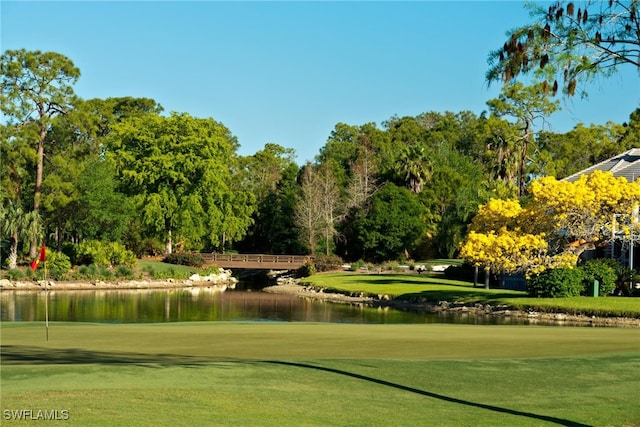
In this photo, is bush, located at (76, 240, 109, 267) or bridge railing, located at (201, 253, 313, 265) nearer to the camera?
bush, located at (76, 240, 109, 267)

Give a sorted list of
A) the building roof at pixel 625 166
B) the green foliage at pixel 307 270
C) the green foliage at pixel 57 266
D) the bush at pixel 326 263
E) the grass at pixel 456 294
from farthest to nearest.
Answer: the bush at pixel 326 263, the green foliage at pixel 307 270, the green foliage at pixel 57 266, the building roof at pixel 625 166, the grass at pixel 456 294

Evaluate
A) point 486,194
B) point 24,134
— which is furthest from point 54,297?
point 486,194

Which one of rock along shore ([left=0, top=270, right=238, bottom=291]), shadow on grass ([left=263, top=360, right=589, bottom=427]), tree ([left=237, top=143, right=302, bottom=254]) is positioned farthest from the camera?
tree ([left=237, top=143, right=302, bottom=254])

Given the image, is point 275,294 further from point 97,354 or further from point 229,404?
point 229,404

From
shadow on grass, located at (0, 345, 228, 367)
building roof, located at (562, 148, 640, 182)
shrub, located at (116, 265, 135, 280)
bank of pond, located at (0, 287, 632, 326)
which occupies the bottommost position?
bank of pond, located at (0, 287, 632, 326)

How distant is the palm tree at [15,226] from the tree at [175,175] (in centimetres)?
1471

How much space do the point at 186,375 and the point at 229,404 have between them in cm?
256

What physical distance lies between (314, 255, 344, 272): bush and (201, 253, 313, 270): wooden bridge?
50.5 inches

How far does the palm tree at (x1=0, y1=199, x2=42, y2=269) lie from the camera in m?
58.8

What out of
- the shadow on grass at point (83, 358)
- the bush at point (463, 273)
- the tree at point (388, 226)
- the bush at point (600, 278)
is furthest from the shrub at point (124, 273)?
the shadow on grass at point (83, 358)

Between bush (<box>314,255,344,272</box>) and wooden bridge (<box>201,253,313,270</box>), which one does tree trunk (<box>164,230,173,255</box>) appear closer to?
wooden bridge (<box>201,253,313,270</box>)

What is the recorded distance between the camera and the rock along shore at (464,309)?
3553cm

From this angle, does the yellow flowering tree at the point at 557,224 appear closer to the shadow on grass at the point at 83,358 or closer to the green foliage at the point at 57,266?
the shadow on grass at the point at 83,358

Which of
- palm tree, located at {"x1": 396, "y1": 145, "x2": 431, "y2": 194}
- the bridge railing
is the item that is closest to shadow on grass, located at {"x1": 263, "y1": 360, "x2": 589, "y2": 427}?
the bridge railing
